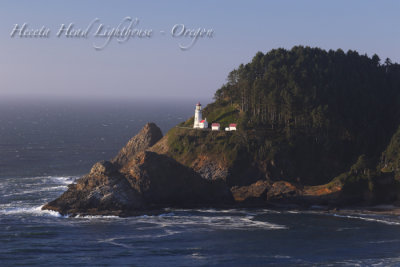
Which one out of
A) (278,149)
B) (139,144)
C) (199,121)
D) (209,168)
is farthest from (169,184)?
(139,144)

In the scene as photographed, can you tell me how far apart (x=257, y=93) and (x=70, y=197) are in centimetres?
5256

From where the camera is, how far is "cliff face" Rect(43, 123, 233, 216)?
88312 millimetres

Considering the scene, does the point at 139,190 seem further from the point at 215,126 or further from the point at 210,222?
the point at 215,126

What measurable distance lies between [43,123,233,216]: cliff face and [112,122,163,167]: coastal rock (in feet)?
116

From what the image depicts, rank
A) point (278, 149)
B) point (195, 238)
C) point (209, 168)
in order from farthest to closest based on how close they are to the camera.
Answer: point (278, 149) < point (209, 168) < point (195, 238)

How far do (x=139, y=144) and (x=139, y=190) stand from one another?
4294 centimetres

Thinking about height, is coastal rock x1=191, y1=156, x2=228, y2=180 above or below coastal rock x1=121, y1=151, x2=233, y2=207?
above

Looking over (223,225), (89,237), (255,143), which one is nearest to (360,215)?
(223,225)

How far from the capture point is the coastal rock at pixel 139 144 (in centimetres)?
13188

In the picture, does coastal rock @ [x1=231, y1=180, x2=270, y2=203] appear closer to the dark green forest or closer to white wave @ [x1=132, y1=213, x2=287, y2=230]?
the dark green forest

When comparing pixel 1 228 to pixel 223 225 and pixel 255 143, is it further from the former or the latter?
pixel 255 143

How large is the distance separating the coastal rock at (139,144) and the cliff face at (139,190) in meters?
35.3

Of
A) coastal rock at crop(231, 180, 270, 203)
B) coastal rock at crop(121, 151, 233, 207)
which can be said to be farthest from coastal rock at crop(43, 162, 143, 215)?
coastal rock at crop(231, 180, 270, 203)

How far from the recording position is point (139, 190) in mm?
91188
